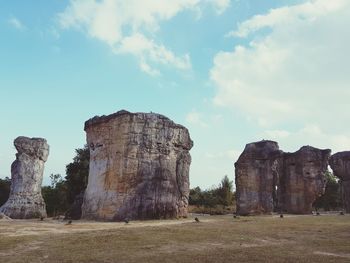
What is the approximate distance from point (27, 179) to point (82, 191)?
4.76 meters

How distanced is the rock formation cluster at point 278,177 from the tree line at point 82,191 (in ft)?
16.7

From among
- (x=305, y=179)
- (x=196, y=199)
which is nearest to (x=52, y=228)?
(x=305, y=179)

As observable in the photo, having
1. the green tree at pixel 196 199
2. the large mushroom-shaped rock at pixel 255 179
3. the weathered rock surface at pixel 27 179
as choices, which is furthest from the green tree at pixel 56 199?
the large mushroom-shaped rock at pixel 255 179

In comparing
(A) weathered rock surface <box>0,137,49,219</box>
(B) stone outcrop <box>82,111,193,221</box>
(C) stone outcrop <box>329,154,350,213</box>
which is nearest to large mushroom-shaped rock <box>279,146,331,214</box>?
(C) stone outcrop <box>329,154,350,213</box>

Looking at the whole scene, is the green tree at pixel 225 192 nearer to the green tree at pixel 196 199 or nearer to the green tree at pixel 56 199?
the green tree at pixel 196 199

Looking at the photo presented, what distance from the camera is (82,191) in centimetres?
3575

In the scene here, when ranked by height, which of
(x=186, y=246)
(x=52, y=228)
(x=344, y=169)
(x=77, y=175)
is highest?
(x=344, y=169)

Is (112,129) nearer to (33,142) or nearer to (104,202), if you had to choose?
(104,202)

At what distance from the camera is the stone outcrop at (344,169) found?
119 ft

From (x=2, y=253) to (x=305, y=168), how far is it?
26032 mm

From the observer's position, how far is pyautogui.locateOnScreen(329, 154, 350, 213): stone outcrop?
36.3 m

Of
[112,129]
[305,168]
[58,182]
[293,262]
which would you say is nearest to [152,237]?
[293,262]

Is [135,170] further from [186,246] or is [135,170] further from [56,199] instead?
[56,199]

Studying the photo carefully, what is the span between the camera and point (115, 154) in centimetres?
2389
